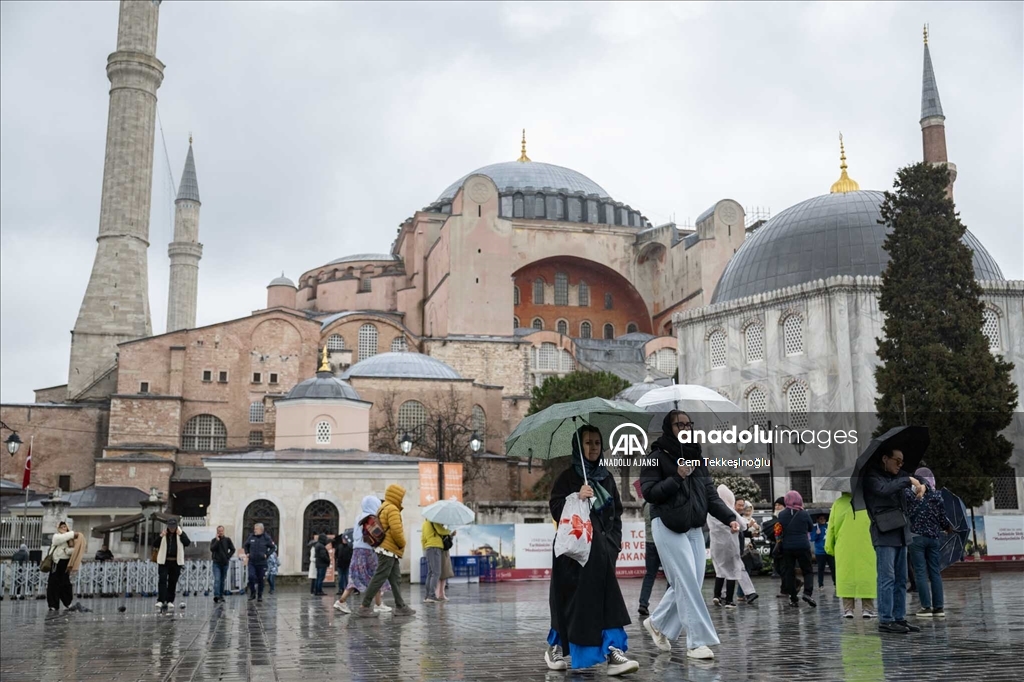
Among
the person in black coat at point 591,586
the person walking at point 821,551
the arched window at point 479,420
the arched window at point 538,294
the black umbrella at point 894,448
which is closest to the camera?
the person in black coat at point 591,586

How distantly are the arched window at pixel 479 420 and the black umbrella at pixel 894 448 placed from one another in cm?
3590

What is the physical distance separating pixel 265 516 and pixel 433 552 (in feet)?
49.2

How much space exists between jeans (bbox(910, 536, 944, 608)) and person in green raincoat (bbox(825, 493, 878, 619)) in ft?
1.22

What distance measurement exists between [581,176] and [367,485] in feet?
144

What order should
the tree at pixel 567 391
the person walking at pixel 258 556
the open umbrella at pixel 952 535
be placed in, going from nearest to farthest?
the open umbrella at pixel 952 535 → the person walking at pixel 258 556 → the tree at pixel 567 391

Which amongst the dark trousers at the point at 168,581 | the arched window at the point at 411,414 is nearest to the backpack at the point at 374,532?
the dark trousers at the point at 168,581

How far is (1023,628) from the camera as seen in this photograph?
326 inches

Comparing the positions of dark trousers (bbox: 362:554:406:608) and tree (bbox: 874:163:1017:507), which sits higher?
tree (bbox: 874:163:1017:507)

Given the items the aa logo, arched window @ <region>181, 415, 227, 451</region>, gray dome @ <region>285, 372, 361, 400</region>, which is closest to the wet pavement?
the aa logo

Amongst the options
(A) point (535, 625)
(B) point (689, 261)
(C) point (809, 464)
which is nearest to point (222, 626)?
(A) point (535, 625)

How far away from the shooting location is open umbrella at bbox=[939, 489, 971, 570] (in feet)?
31.3

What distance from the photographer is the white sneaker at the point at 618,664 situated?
231 inches

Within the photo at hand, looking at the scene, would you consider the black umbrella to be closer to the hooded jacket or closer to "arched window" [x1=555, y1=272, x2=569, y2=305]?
the hooded jacket

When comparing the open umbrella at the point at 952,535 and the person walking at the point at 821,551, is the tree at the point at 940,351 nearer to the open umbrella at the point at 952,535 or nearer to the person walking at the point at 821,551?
the person walking at the point at 821,551
